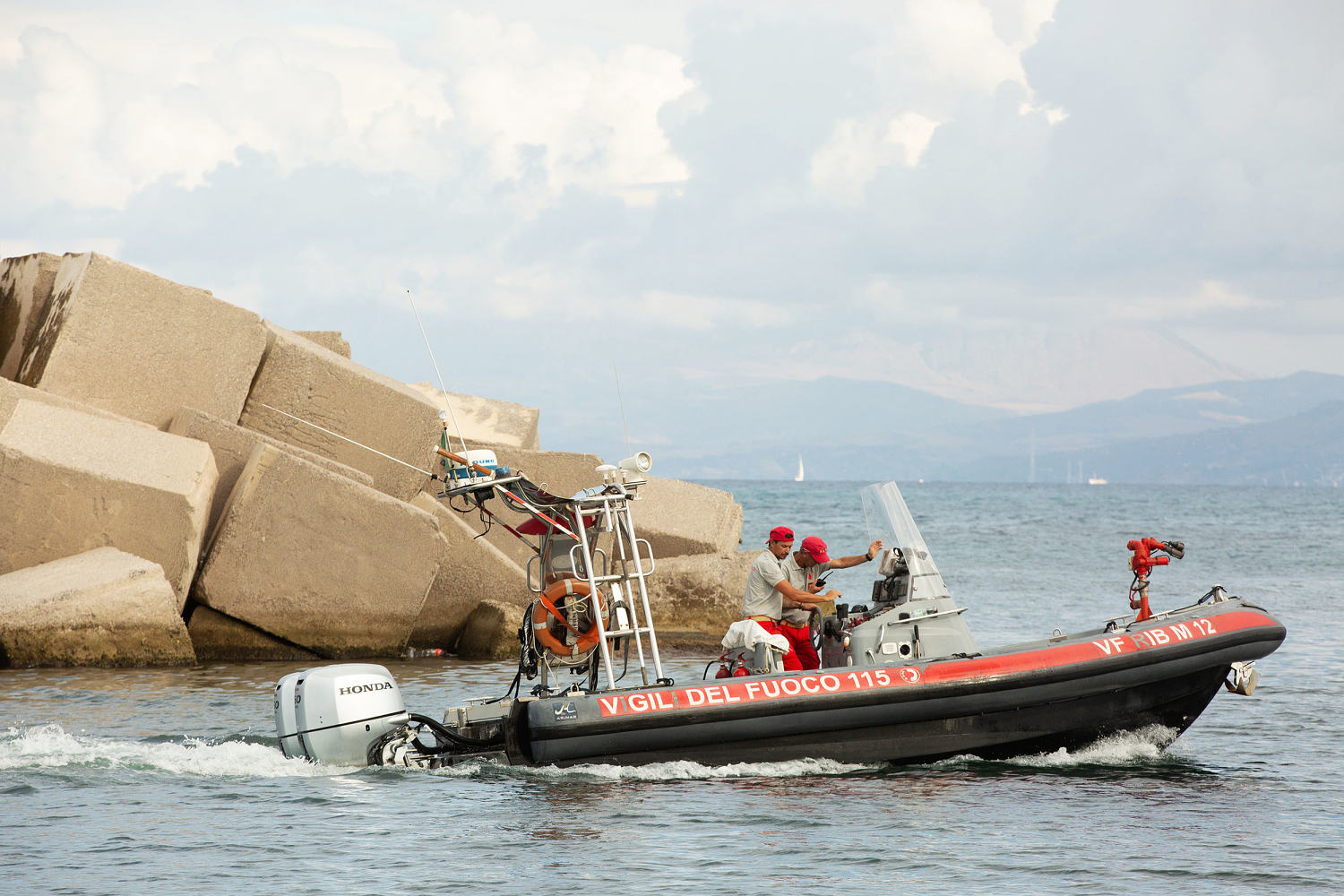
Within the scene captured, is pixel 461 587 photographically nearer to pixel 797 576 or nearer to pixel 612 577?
pixel 797 576

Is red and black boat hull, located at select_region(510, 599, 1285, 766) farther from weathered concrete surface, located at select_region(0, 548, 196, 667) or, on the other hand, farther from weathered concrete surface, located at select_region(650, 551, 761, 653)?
weathered concrete surface, located at select_region(650, 551, 761, 653)

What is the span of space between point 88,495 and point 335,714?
4520 mm

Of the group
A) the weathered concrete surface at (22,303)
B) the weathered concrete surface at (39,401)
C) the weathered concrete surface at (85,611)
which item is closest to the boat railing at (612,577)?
the weathered concrete surface at (85,611)

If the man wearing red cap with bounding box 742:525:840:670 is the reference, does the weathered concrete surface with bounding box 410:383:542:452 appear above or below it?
above

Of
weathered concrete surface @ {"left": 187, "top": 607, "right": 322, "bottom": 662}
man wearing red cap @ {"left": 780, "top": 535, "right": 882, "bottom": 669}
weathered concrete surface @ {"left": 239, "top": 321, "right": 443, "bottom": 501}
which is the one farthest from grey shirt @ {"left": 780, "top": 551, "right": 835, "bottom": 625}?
weathered concrete surface @ {"left": 239, "top": 321, "right": 443, "bottom": 501}

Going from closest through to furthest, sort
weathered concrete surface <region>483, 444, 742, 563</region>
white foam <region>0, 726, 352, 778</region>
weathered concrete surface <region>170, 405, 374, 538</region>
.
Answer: white foam <region>0, 726, 352, 778</region> < weathered concrete surface <region>170, 405, 374, 538</region> < weathered concrete surface <region>483, 444, 742, 563</region>

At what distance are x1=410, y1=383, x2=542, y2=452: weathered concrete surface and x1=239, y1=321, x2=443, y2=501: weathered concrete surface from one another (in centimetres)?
316

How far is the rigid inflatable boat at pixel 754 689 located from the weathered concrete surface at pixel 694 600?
19.0 feet

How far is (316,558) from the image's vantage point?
12297 mm

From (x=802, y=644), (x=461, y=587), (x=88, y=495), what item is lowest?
(x=802, y=644)

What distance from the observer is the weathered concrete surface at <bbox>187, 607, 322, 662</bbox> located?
12.4m

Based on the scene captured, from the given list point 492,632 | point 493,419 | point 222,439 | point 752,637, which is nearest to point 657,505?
point 493,419

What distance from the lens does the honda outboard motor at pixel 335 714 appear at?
8.45 metres

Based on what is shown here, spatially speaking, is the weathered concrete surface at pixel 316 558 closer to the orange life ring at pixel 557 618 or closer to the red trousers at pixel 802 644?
the orange life ring at pixel 557 618
